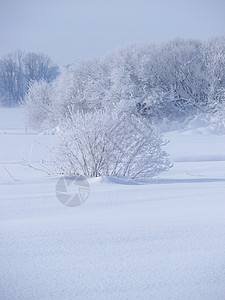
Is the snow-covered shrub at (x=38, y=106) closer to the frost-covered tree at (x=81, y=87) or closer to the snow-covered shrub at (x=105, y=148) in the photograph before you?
the frost-covered tree at (x=81, y=87)

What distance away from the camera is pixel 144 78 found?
105 feet

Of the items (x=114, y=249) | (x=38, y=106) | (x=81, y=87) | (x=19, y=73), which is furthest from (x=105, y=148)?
(x=19, y=73)

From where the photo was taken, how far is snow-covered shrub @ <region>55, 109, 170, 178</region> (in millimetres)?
8172

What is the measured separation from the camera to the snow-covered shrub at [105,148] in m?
8.17

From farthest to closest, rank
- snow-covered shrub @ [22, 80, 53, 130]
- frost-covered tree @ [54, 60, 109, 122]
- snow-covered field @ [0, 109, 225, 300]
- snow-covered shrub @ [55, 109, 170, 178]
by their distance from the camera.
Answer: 1. snow-covered shrub @ [22, 80, 53, 130]
2. frost-covered tree @ [54, 60, 109, 122]
3. snow-covered shrub @ [55, 109, 170, 178]
4. snow-covered field @ [0, 109, 225, 300]

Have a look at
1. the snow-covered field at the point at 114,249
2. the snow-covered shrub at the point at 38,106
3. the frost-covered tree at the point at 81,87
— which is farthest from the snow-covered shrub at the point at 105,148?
the snow-covered shrub at the point at 38,106

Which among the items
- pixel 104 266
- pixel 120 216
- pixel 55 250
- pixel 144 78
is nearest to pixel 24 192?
pixel 120 216

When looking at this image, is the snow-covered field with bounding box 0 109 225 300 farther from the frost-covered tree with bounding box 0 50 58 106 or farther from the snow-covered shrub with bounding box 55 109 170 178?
the frost-covered tree with bounding box 0 50 58 106

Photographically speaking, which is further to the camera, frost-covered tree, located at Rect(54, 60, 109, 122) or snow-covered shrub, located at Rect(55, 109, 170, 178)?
frost-covered tree, located at Rect(54, 60, 109, 122)

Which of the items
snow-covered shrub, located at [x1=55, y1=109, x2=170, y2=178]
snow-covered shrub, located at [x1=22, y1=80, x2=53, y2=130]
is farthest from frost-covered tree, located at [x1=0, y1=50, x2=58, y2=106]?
snow-covered shrub, located at [x1=55, y1=109, x2=170, y2=178]

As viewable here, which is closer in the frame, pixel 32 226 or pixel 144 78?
pixel 32 226

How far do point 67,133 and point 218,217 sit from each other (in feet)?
17.3

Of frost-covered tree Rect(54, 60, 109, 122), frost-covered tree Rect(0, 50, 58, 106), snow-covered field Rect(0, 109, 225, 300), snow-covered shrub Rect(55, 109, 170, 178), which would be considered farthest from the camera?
frost-covered tree Rect(0, 50, 58, 106)

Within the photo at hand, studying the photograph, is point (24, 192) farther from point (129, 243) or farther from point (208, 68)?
point (208, 68)
